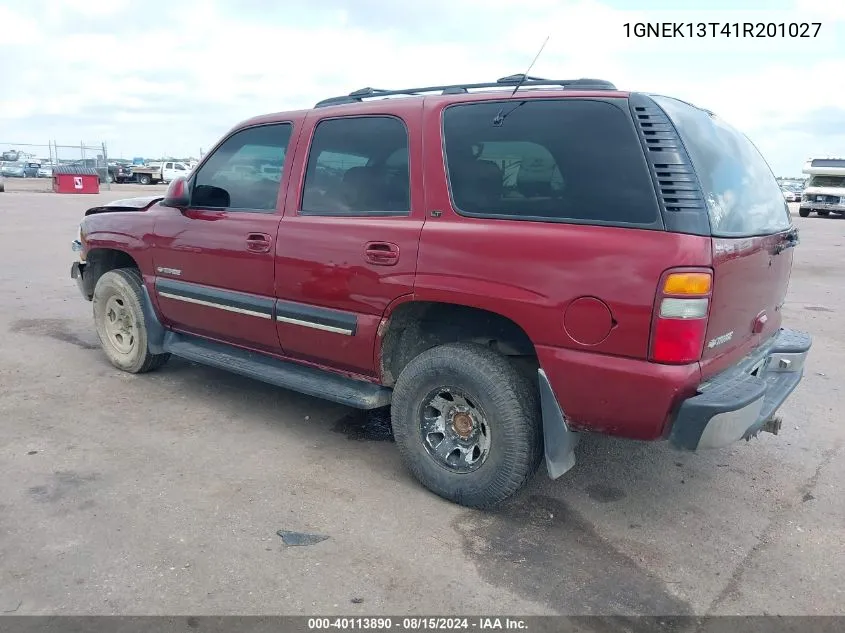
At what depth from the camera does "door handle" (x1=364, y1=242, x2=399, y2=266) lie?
11.0 ft

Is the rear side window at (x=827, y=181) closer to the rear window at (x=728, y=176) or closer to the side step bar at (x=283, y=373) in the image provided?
the rear window at (x=728, y=176)

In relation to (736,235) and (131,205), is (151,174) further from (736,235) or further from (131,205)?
(736,235)

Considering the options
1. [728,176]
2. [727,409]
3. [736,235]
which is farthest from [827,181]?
[727,409]

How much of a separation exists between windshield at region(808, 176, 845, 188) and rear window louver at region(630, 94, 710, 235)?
93.1 feet

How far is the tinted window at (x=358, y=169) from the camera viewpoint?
3508 millimetres

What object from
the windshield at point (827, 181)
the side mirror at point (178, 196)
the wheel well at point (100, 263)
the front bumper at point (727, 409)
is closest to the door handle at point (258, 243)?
the side mirror at point (178, 196)

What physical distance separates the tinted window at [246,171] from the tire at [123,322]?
1.02 meters

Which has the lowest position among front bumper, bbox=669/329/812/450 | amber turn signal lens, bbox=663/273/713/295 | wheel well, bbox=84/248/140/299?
front bumper, bbox=669/329/812/450

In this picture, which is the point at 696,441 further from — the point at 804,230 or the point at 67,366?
the point at 804,230

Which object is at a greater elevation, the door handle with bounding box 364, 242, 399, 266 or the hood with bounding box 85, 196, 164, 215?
the hood with bounding box 85, 196, 164, 215

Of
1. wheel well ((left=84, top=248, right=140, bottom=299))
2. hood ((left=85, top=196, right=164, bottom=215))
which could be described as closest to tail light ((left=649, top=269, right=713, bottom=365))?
hood ((left=85, top=196, right=164, bottom=215))

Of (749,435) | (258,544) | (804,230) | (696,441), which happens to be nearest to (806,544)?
(749,435)

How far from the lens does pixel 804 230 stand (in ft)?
67.9

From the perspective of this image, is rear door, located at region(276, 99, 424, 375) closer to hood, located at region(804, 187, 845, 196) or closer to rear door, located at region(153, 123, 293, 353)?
rear door, located at region(153, 123, 293, 353)
